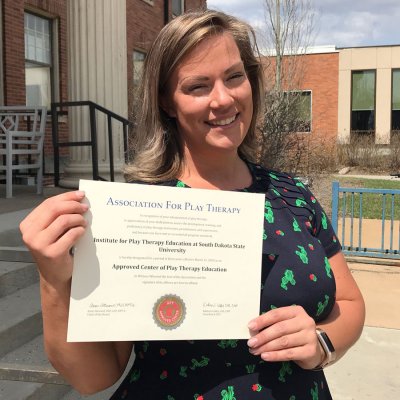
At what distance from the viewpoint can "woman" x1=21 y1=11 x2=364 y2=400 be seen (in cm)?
120

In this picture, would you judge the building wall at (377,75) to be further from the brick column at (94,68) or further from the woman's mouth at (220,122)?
the woman's mouth at (220,122)

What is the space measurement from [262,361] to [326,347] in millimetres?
167

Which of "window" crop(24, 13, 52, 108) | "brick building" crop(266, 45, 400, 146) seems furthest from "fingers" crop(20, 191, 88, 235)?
"brick building" crop(266, 45, 400, 146)

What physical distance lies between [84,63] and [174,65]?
470 cm

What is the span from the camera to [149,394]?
1297mm

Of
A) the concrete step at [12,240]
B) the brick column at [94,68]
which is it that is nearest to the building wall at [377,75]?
the brick column at [94,68]

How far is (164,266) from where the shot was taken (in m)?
1.19

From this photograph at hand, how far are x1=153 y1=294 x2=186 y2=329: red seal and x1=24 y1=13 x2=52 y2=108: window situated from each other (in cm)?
919

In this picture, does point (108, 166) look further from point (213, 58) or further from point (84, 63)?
point (213, 58)

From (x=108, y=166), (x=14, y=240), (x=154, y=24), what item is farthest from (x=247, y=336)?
(x=154, y=24)

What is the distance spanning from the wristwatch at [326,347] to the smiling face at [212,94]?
0.55 m

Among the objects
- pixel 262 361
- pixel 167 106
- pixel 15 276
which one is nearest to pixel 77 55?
pixel 15 276

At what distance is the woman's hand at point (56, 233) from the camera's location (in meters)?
1.10

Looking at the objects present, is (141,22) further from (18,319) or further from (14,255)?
(18,319)
